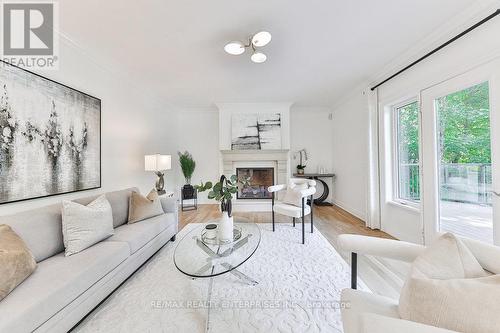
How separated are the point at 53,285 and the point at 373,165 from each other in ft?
13.2

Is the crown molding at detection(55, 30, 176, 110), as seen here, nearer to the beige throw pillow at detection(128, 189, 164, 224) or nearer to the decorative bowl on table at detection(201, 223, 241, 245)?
the beige throw pillow at detection(128, 189, 164, 224)

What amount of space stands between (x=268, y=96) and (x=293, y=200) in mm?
2388

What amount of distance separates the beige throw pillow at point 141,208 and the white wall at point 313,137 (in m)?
3.64

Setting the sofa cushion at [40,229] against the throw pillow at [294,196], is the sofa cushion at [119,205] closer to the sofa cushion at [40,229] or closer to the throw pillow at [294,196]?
the sofa cushion at [40,229]

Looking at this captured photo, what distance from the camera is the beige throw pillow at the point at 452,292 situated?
63 centimetres

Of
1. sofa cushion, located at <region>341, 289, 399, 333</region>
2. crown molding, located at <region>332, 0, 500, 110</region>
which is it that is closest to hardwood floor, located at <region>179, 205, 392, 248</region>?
sofa cushion, located at <region>341, 289, 399, 333</region>

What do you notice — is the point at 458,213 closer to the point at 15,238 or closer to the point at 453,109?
the point at 453,109

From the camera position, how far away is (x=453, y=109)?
6.91 ft

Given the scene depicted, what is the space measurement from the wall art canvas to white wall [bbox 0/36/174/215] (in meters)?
1.75

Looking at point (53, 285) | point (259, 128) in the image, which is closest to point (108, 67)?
point (53, 285)

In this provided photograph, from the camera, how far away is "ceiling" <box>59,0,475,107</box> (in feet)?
5.89

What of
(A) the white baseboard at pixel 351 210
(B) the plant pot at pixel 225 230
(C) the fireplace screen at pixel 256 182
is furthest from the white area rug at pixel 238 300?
(C) the fireplace screen at pixel 256 182

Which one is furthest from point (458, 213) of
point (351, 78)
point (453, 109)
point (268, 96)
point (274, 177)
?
point (268, 96)

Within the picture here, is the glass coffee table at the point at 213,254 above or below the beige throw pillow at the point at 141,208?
below
